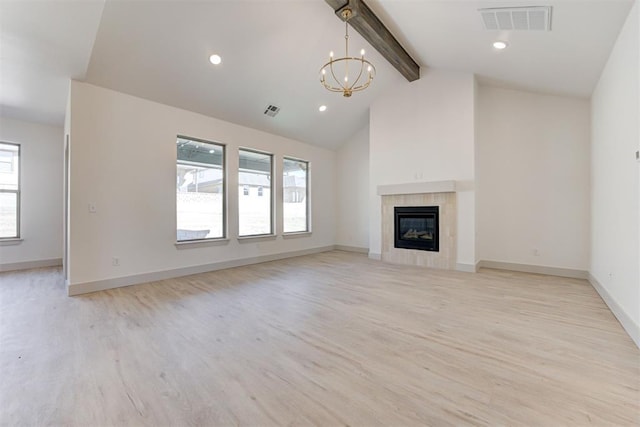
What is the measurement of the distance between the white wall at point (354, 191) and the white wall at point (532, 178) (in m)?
2.74

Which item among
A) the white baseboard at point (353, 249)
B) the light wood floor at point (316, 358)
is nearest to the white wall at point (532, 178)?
the light wood floor at point (316, 358)

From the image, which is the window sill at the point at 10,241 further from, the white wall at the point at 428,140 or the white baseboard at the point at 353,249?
the white wall at the point at 428,140

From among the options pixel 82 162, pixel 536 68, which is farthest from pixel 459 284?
pixel 82 162

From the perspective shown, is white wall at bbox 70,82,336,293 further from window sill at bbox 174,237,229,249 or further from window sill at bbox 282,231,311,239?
window sill at bbox 282,231,311,239

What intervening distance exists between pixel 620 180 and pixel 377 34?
11.2ft

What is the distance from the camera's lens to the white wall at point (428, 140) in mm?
5176

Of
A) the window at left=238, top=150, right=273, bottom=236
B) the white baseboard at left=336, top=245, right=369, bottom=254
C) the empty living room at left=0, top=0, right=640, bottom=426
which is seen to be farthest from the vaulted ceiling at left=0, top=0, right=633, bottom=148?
the white baseboard at left=336, top=245, right=369, bottom=254

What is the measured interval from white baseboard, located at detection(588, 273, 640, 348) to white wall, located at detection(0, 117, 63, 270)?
869 centimetres

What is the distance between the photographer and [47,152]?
5734mm

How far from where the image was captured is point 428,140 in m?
5.63

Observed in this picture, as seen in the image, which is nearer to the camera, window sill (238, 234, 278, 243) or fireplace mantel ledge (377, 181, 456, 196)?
fireplace mantel ledge (377, 181, 456, 196)

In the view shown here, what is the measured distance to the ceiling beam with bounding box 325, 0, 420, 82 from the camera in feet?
12.1

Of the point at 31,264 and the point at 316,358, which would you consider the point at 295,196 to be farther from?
the point at 31,264

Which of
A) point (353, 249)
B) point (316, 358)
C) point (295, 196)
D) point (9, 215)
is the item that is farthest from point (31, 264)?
point (353, 249)
